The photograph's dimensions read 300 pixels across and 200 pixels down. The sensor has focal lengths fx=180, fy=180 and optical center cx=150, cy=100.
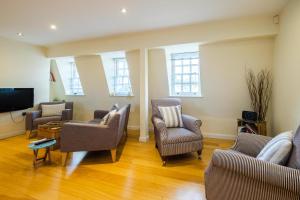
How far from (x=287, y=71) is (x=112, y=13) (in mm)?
2784

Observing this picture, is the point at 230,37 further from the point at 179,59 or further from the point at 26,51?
the point at 26,51

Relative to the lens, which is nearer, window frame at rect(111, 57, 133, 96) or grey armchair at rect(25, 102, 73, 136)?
grey armchair at rect(25, 102, 73, 136)

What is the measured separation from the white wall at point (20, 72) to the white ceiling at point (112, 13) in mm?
602

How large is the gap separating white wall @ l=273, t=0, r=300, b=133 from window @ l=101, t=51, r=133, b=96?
3.25m

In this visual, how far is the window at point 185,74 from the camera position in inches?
166

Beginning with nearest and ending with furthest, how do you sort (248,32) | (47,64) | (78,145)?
(78,145) < (248,32) < (47,64)

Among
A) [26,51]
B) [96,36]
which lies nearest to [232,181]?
[96,36]

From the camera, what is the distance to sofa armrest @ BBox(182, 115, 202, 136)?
2834 millimetres

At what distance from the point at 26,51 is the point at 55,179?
372 centimetres

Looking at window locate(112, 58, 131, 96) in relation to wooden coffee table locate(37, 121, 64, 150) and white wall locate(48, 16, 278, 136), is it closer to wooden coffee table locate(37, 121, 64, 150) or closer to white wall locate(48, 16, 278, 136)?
white wall locate(48, 16, 278, 136)

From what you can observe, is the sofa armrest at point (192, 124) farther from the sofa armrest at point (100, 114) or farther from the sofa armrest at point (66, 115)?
the sofa armrest at point (66, 115)

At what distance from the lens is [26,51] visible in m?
4.56

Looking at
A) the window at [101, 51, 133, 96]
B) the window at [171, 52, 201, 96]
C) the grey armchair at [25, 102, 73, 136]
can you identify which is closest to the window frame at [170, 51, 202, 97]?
the window at [171, 52, 201, 96]

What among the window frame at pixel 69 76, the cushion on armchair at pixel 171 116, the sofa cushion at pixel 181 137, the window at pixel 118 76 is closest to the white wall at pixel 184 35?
the window at pixel 118 76
